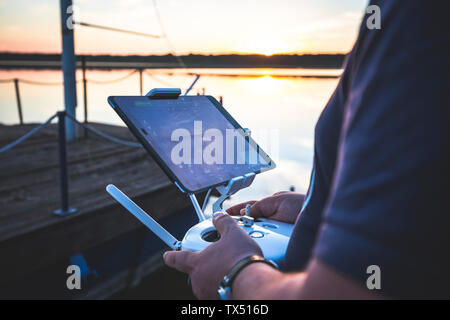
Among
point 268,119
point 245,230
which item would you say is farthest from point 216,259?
point 268,119

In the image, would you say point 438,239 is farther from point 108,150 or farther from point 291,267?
point 108,150

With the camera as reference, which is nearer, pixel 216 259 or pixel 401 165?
pixel 401 165

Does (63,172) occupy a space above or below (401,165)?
below

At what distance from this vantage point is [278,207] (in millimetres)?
868

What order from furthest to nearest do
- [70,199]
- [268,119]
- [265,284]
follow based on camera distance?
[268,119] → [70,199] → [265,284]

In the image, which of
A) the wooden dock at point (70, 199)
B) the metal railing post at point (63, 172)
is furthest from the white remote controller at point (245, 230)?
the metal railing post at point (63, 172)

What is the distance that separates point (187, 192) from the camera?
0.72 metres

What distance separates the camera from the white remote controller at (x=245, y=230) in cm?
66

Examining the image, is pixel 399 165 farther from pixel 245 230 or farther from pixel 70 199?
pixel 70 199

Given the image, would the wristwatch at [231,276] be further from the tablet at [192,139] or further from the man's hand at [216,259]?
the tablet at [192,139]

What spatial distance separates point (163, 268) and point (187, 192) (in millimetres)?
2711

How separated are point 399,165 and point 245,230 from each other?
0.45 meters
